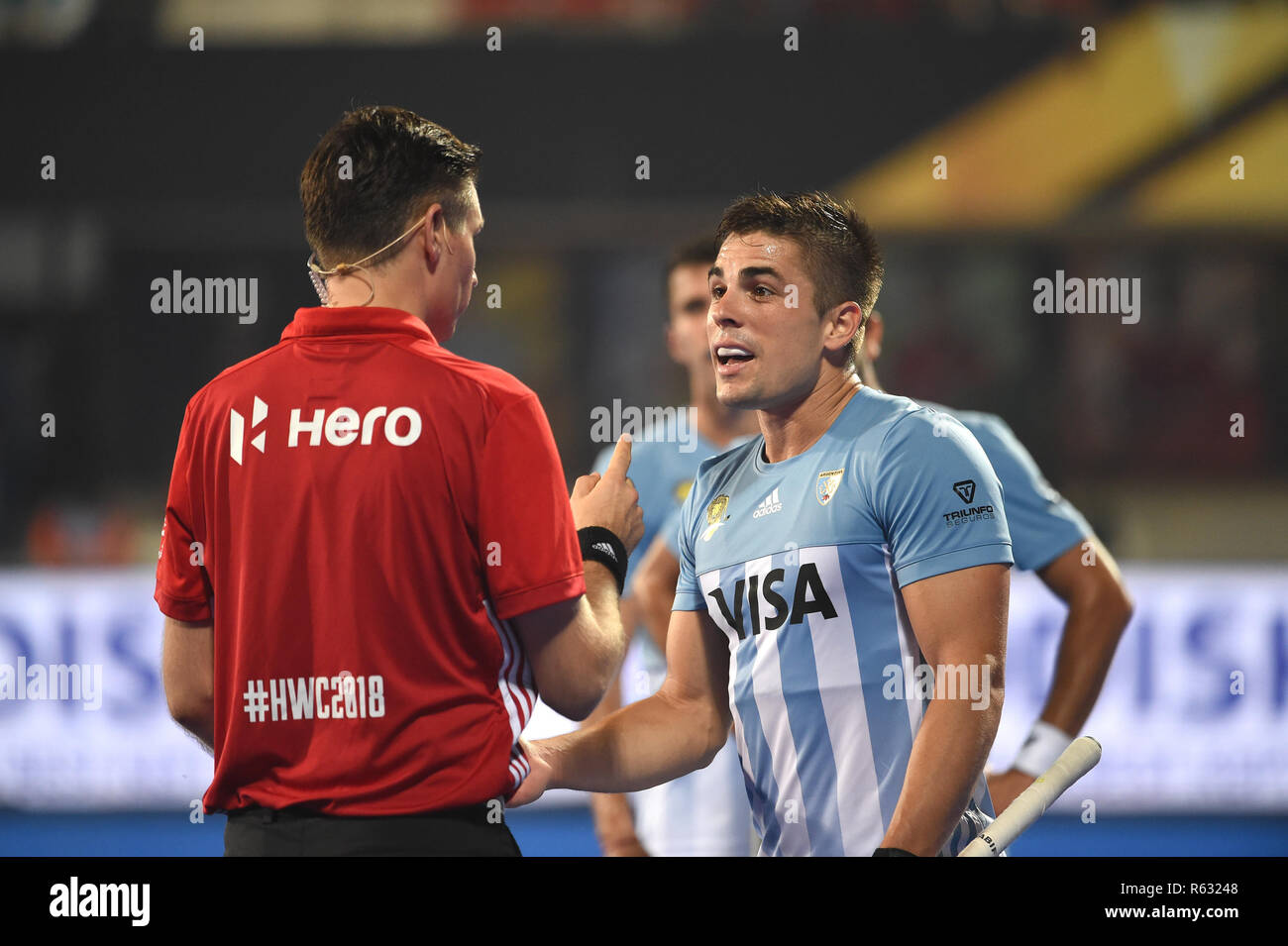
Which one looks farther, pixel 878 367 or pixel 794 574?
pixel 878 367

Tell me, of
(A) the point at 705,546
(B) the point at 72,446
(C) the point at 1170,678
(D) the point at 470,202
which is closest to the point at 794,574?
(A) the point at 705,546

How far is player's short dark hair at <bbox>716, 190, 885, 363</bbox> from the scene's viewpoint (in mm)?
2760

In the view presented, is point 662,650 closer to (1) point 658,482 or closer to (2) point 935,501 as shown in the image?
(1) point 658,482

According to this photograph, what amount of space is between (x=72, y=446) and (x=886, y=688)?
8355 millimetres

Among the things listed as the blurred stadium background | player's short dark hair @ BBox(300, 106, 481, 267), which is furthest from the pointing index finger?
the blurred stadium background

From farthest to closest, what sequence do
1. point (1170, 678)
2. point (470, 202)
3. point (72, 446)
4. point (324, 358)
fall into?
1. point (72, 446)
2. point (1170, 678)
3. point (470, 202)
4. point (324, 358)

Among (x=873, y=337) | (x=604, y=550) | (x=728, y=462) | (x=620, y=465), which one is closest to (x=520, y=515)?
(x=604, y=550)

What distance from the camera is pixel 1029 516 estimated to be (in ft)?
11.5

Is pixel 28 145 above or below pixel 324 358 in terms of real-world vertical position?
above

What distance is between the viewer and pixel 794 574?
8.59 ft

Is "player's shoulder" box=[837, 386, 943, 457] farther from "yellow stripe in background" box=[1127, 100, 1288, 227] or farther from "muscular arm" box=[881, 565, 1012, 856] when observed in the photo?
"yellow stripe in background" box=[1127, 100, 1288, 227]

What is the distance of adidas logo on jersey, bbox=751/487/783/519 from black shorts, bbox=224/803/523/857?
2.70 ft
